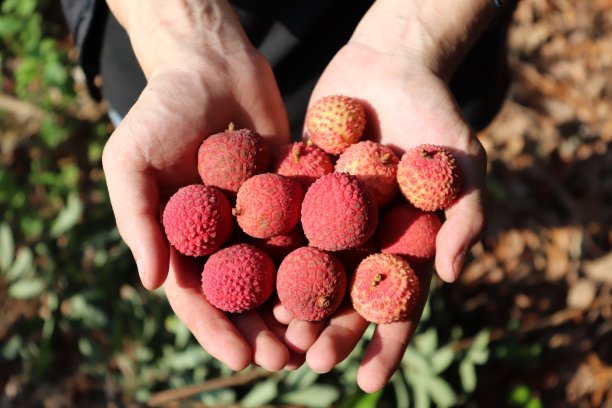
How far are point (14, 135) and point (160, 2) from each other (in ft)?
6.77

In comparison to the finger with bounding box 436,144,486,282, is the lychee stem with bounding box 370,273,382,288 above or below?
below

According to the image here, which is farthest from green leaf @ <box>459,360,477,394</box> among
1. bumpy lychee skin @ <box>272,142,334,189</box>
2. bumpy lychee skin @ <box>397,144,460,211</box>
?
bumpy lychee skin @ <box>272,142,334,189</box>

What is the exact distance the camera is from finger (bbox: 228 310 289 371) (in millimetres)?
2004

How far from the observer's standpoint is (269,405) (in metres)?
2.86

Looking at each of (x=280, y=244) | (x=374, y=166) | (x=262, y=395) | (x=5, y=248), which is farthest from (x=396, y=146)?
(x=5, y=248)

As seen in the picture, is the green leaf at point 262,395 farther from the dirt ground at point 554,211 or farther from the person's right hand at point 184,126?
the dirt ground at point 554,211

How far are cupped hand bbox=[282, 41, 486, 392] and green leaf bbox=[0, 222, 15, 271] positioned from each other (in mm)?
1882

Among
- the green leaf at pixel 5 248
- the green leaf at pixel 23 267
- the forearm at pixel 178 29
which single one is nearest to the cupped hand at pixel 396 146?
the forearm at pixel 178 29

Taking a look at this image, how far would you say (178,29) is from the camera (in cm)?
254

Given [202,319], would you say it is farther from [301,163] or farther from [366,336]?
[366,336]

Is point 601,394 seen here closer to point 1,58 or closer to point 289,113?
point 289,113

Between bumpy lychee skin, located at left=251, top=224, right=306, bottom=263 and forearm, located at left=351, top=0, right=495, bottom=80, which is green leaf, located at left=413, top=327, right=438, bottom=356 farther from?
forearm, located at left=351, top=0, right=495, bottom=80

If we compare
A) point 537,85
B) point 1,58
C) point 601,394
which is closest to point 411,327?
point 601,394

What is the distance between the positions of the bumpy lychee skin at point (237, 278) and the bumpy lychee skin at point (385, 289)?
0.34 meters
